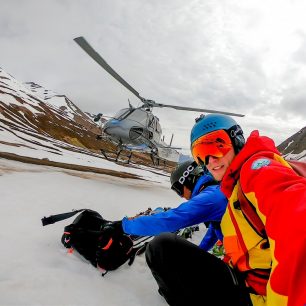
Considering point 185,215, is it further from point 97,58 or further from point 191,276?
point 97,58

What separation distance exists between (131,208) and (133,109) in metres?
8.72

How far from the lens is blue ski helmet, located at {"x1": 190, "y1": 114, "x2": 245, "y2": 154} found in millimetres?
2730

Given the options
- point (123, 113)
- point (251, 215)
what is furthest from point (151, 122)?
point (251, 215)

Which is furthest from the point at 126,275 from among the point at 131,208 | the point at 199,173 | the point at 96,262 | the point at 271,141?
the point at 131,208

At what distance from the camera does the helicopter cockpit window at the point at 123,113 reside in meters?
15.1

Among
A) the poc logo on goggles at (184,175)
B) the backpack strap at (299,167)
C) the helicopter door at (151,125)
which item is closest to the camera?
the backpack strap at (299,167)

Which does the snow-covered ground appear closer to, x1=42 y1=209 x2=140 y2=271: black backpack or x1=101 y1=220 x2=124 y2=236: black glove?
x1=42 y1=209 x2=140 y2=271: black backpack

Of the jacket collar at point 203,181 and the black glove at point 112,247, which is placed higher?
the jacket collar at point 203,181

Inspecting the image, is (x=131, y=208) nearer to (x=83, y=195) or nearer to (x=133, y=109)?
(x=83, y=195)

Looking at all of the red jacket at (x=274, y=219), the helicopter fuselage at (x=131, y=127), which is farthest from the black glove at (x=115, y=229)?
the helicopter fuselage at (x=131, y=127)

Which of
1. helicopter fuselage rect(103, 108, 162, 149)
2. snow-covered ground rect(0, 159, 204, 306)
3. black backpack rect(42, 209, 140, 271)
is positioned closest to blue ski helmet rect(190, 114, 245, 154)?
black backpack rect(42, 209, 140, 271)

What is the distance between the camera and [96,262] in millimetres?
3477

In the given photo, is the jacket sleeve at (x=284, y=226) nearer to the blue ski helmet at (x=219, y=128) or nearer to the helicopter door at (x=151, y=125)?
the blue ski helmet at (x=219, y=128)

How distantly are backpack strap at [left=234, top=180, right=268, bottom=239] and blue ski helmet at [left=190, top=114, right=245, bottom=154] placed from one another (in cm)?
90
